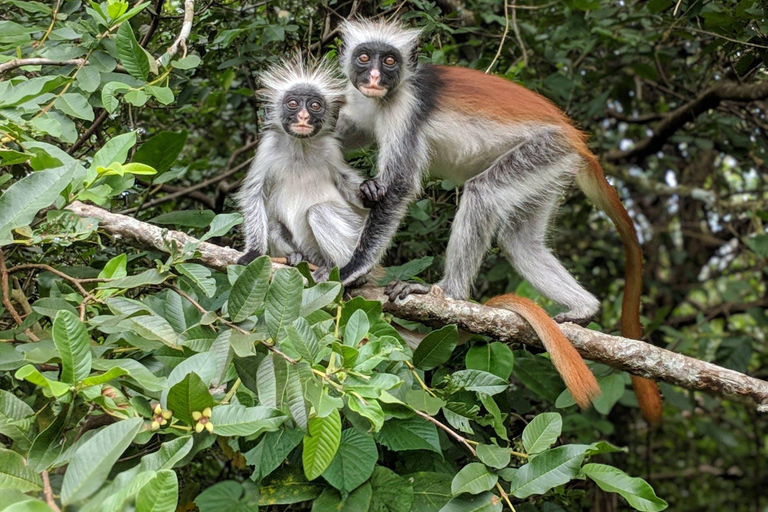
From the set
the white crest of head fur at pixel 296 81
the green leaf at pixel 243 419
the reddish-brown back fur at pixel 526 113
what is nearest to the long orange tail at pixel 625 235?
the reddish-brown back fur at pixel 526 113

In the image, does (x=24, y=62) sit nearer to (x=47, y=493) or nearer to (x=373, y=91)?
(x=47, y=493)

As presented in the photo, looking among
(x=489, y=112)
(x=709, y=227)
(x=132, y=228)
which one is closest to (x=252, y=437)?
(x=132, y=228)

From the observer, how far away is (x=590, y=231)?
332 inches

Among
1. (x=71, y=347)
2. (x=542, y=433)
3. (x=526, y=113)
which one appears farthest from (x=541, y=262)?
(x=71, y=347)

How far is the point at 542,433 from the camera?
289cm

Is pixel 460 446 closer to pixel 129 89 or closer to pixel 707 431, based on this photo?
pixel 129 89

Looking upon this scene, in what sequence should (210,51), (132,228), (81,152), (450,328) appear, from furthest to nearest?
1. (210,51)
2. (81,152)
3. (132,228)
4. (450,328)

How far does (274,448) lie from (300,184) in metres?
2.67

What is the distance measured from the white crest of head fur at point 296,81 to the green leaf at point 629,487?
320 cm

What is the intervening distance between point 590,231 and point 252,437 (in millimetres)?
6580

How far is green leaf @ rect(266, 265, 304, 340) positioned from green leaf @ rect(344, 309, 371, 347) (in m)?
0.19

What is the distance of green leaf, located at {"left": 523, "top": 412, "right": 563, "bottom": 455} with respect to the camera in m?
2.85

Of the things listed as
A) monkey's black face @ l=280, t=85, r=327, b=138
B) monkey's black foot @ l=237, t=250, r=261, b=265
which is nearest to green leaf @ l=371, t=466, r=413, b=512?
monkey's black foot @ l=237, t=250, r=261, b=265

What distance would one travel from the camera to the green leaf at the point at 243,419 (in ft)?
7.28
